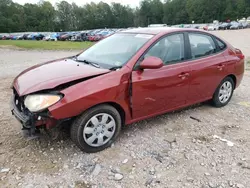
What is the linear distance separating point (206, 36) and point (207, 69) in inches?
26.6

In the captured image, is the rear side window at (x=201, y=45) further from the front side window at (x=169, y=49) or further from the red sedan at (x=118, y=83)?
the front side window at (x=169, y=49)

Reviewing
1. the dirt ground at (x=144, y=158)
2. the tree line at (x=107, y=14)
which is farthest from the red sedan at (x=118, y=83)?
the tree line at (x=107, y=14)

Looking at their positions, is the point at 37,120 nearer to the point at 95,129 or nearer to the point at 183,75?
the point at 95,129

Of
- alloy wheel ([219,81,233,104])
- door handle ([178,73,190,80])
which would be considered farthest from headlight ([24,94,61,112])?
alloy wheel ([219,81,233,104])

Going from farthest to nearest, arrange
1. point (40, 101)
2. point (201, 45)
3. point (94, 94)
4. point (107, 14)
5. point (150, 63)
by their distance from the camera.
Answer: point (107, 14), point (201, 45), point (150, 63), point (94, 94), point (40, 101)

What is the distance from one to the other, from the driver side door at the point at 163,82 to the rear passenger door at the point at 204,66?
0.64 feet

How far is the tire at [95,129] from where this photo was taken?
3250 millimetres

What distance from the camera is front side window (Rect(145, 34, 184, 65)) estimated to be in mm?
3921

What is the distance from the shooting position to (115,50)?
4082 mm

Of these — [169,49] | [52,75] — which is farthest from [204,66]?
[52,75]

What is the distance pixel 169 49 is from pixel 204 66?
2.66ft

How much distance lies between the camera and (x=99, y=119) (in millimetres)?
3416

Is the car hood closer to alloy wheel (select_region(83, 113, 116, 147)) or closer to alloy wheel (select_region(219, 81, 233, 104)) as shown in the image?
alloy wheel (select_region(83, 113, 116, 147))

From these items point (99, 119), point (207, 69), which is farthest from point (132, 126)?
point (207, 69)
